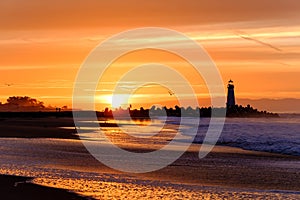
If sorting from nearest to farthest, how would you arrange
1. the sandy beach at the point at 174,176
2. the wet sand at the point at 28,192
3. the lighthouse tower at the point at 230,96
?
1. the wet sand at the point at 28,192
2. the sandy beach at the point at 174,176
3. the lighthouse tower at the point at 230,96

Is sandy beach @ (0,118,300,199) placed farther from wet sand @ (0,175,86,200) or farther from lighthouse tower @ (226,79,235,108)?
lighthouse tower @ (226,79,235,108)

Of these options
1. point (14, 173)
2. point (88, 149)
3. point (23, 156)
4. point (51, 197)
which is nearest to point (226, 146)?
point (88, 149)

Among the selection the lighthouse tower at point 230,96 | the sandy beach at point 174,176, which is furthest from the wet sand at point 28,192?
the lighthouse tower at point 230,96

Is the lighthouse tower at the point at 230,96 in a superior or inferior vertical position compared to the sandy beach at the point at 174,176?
superior

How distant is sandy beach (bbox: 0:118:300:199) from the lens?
1748 centimetres

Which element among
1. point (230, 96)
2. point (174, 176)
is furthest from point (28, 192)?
point (230, 96)

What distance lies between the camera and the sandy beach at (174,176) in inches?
688

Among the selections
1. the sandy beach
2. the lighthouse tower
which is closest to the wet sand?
the sandy beach

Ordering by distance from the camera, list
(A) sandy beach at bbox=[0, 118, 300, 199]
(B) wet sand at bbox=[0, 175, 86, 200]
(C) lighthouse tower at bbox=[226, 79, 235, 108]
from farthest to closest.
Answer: (C) lighthouse tower at bbox=[226, 79, 235, 108] < (A) sandy beach at bbox=[0, 118, 300, 199] < (B) wet sand at bbox=[0, 175, 86, 200]

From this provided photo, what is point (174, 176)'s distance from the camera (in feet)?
71.1

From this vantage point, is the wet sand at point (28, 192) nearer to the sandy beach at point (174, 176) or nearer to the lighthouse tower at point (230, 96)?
the sandy beach at point (174, 176)

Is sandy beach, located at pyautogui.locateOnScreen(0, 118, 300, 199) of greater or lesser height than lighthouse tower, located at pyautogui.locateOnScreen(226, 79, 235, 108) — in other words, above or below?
below

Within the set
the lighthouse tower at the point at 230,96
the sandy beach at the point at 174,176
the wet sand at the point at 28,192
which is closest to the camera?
the wet sand at the point at 28,192

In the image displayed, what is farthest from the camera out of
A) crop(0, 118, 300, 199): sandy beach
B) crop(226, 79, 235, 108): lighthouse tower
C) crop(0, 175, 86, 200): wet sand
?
crop(226, 79, 235, 108): lighthouse tower
